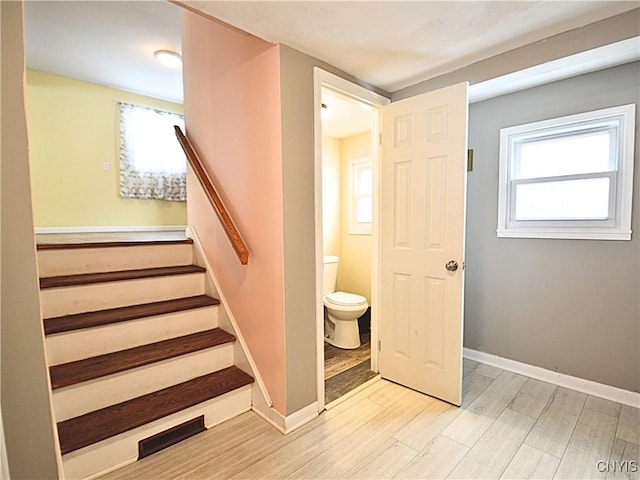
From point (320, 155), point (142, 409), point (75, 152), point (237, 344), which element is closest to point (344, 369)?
point (237, 344)

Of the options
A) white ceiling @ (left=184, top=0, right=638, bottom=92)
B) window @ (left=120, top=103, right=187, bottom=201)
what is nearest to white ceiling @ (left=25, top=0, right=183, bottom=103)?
window @ (left=120, top=103, right=187, bottom=201)

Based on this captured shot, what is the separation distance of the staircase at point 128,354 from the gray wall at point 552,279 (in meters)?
1.99

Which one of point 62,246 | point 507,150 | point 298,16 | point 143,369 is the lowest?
point 143,369

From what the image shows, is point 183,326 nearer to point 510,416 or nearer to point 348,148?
point 510,416

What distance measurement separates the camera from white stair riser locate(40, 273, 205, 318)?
1888mm

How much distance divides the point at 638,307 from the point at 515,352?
82cm

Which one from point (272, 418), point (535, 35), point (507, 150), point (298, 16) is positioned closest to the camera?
point (298, 16)

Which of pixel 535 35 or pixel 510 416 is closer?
pixel 535 35

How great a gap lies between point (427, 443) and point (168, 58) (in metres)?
3.99

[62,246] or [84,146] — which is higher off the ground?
[84,146]

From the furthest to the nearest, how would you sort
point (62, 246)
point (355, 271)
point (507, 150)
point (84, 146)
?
point (84, 146) → point (355, 271) → point (507, 150) → point (62, 246)

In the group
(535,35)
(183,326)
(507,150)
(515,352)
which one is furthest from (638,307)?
(183,326)

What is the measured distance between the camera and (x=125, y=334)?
1.90 meters

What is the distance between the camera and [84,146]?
13.4 feet
